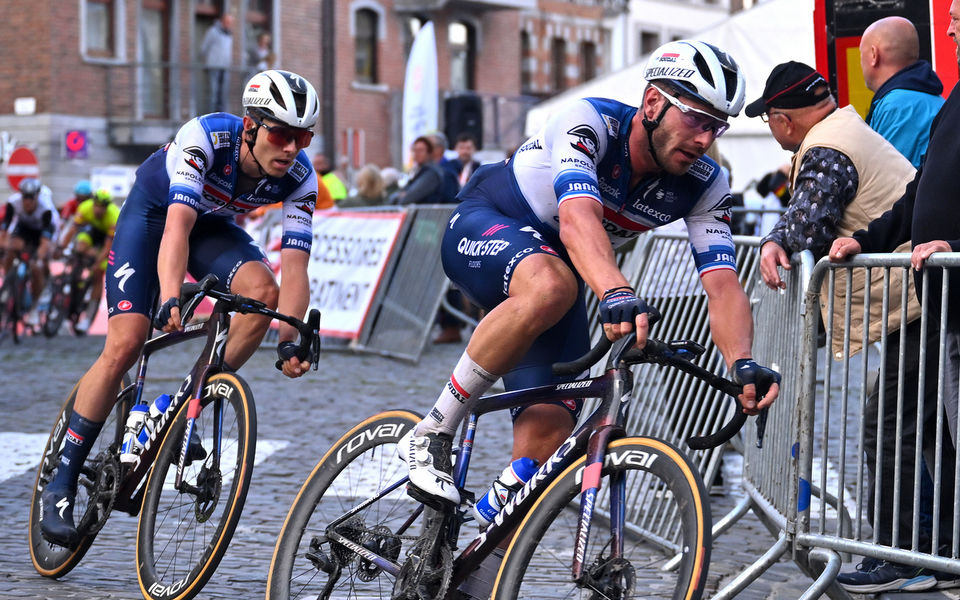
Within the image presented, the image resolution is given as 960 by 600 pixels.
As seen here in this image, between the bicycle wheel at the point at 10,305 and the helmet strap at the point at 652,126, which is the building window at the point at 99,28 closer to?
the bicycle wheel at the point at 10,305

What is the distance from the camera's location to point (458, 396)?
4.38 meters

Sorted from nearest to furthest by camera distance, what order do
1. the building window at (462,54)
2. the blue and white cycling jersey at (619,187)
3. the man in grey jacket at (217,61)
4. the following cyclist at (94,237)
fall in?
the blue and white cycling jersey at (619,187)
the following cyclist at (94,237)
the man in grey jacket at (217,61)
the building window at (462,54)

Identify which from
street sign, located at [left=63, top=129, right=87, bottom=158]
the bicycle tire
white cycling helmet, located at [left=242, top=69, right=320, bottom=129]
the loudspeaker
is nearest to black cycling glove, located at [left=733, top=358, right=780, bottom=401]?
white cycling helmet, located at [left=242, top=69, right=320, bottom=129]

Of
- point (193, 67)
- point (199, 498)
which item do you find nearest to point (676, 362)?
point (199, 498)

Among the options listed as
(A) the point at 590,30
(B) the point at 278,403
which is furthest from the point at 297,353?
(A) the point at 590,30

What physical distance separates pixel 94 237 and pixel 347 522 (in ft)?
47.2

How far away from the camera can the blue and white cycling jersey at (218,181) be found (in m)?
5.57

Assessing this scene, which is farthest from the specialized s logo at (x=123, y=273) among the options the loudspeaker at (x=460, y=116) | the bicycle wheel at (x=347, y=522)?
the loudspeaker at (x=460, y=116)

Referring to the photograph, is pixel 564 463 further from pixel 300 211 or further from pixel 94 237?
pixel 94 237

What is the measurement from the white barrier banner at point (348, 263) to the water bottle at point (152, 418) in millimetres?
9512

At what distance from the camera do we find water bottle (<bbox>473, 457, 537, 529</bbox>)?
171 inches

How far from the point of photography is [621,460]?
3.84m

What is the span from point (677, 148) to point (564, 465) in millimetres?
965

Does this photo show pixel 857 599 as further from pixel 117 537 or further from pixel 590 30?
pixel 590 30
